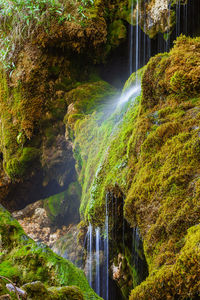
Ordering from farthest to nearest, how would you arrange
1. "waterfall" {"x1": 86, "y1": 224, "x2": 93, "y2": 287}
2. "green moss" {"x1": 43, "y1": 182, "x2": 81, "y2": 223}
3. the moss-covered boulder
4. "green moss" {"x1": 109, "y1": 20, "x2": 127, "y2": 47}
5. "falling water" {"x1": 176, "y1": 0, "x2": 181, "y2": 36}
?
"green moss" {"x1": 43, "y1": 182, "x2": 81, "y2": 223}
"green moss" {"x1": 109, "y1": 20, "x2": 127, "y2": 47}
"falling water" {"x1": 176, "y1": 0, "x2": 181, "y2": 36}
"waterfall" {"x1": 86, "y1": 224, "x2": 93, "y2": 287}
the moss-covered boulder

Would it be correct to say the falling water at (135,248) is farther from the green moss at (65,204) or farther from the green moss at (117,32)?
the green moss at (117,32)

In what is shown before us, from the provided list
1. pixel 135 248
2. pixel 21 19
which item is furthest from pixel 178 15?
pixel 135 248

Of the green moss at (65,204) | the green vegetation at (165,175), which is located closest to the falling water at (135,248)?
the green vegetation at (165,175)

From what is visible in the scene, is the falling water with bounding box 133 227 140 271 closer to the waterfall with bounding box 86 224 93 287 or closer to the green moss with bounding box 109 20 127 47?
the waterfall with bounding box 86 224 93 287

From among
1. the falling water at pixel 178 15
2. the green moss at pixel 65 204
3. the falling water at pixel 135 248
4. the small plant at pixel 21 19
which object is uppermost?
the small plant at pixel 21 19

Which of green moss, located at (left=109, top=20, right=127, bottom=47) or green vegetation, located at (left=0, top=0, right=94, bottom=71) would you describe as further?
green moss, located at (left=109, top=20, right=127, bottom=47)

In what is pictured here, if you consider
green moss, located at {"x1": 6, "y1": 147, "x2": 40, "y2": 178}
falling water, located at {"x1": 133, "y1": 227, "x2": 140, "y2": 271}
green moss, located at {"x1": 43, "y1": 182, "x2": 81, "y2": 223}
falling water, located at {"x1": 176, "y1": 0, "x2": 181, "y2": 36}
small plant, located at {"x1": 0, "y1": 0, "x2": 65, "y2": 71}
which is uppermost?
small plant, located at {"x1": 0, "y1": 0, "x2": 65, "y2": 71}

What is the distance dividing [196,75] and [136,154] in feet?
3.70

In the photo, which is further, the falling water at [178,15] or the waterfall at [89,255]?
the falling water at [178,15]

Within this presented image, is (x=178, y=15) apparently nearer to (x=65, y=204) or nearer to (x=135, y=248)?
(x=135, y=248)

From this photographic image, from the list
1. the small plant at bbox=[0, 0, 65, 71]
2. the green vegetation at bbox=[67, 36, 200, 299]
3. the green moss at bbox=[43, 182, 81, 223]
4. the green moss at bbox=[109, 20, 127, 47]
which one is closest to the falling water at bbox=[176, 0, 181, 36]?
the green moss at bbox=[109, 20, 127, 47]

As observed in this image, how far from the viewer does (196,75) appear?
8.61 feet

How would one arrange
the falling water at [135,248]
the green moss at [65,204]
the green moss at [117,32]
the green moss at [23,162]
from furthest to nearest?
the green moss at [65,204] → the green moss at [23,162] → the green moss at [117,32] → the falling water at [135,248]

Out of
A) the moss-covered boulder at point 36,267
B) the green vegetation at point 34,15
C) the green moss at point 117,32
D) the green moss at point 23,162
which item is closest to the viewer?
the moss-covered boulder at point 36,267
